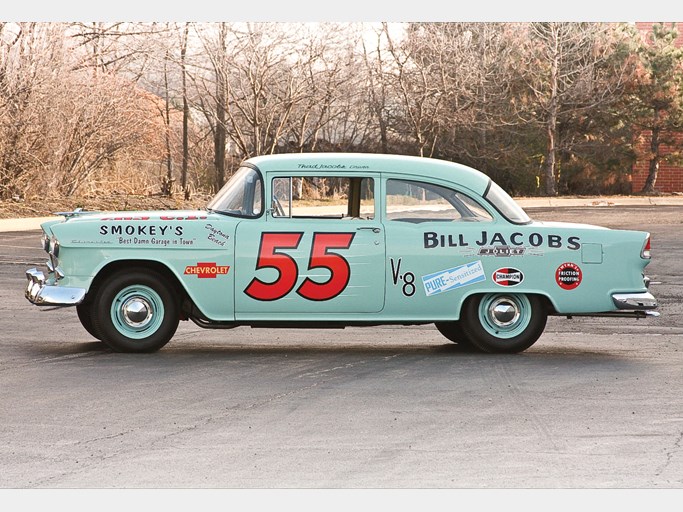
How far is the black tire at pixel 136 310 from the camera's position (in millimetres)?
10203

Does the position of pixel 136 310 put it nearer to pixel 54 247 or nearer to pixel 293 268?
Result: pixel 54 247

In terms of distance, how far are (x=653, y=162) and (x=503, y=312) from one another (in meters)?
33.4

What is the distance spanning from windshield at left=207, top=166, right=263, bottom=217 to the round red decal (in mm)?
2518

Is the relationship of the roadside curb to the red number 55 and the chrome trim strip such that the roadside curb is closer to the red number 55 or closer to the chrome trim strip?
the chrome trim strip

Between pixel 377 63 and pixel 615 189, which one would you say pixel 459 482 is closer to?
pixel 377 63

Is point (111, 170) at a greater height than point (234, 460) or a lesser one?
greater

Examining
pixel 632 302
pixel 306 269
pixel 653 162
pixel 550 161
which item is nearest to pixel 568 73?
pixel 550 161

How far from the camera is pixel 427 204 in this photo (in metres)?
10.4

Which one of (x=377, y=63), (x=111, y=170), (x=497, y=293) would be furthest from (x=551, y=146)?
(x=497, y=293)

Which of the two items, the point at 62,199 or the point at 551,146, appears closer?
the point at 62,199

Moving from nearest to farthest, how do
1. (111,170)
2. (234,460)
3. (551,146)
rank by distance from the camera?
(234,460) < (111,170) < (551,146)

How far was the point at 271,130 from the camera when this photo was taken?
34812 mm

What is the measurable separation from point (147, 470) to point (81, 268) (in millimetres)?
4035

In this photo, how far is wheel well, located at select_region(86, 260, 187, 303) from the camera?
10.3 metres
